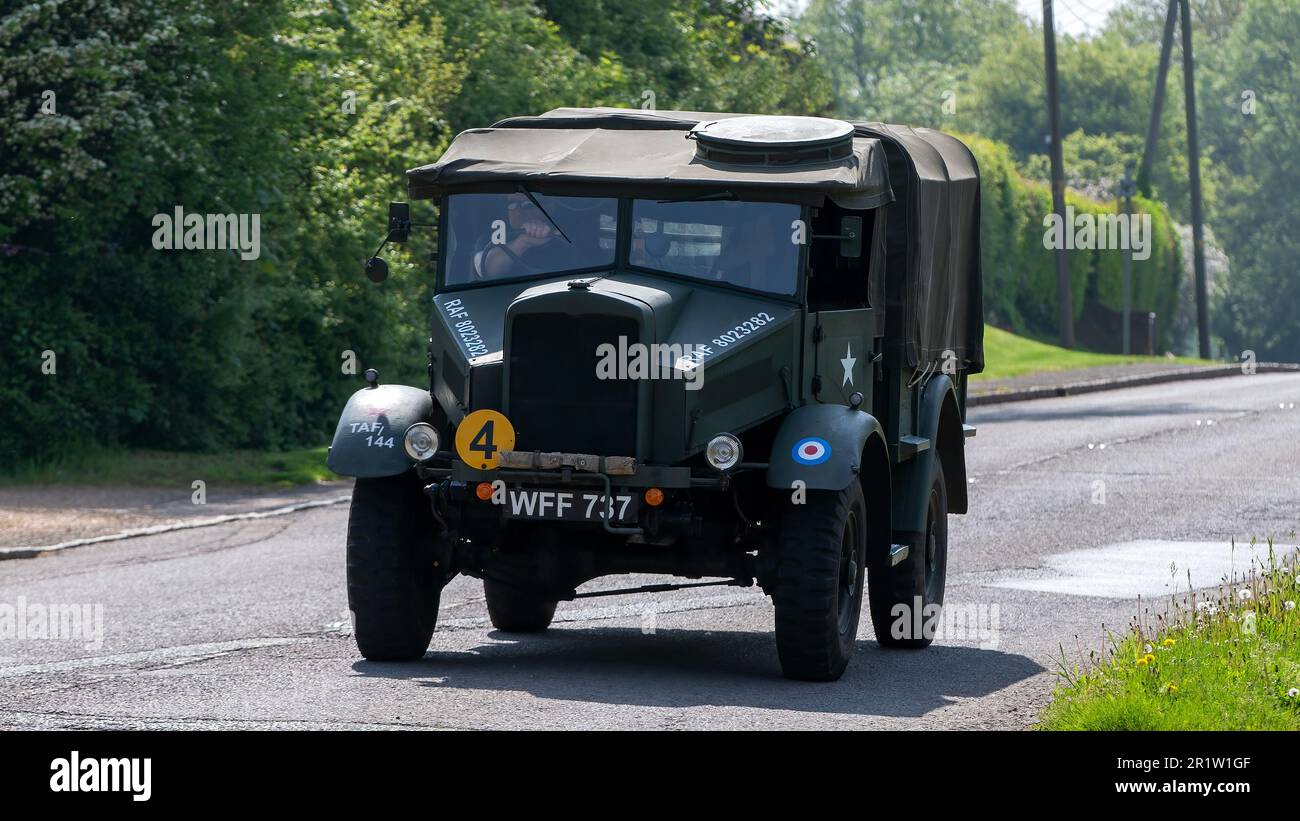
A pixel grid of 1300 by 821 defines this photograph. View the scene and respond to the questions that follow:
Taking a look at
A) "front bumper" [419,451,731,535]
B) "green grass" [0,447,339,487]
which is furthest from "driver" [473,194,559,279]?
"green grass" [0,447,339,487]

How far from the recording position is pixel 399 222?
36.1 ft

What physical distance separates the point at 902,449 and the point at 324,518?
28.3ft

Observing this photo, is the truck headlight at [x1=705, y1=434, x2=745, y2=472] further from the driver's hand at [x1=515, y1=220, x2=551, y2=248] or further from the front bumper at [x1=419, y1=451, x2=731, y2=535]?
the driver's hand at [x1=515, y1=220, x2=551, y2=248]

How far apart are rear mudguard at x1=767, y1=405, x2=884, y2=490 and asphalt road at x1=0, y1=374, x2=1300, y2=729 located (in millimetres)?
1006

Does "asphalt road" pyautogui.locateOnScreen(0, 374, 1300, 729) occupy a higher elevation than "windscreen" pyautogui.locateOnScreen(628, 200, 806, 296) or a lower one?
lower

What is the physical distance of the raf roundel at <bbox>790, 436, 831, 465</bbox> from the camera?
970 cm

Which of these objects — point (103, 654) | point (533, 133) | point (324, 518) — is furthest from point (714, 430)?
point (324, 518)

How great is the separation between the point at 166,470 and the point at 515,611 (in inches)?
448

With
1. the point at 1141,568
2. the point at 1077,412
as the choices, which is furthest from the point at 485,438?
the point at 1077,412

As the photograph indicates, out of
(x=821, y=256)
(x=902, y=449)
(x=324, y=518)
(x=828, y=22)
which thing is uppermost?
(x=828, y=22)

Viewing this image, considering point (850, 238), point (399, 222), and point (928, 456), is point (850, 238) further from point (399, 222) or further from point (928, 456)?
point (399, 222)

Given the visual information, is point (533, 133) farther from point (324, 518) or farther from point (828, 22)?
point (828, 22)

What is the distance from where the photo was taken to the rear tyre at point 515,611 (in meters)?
11.7

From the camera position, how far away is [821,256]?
10742mm
